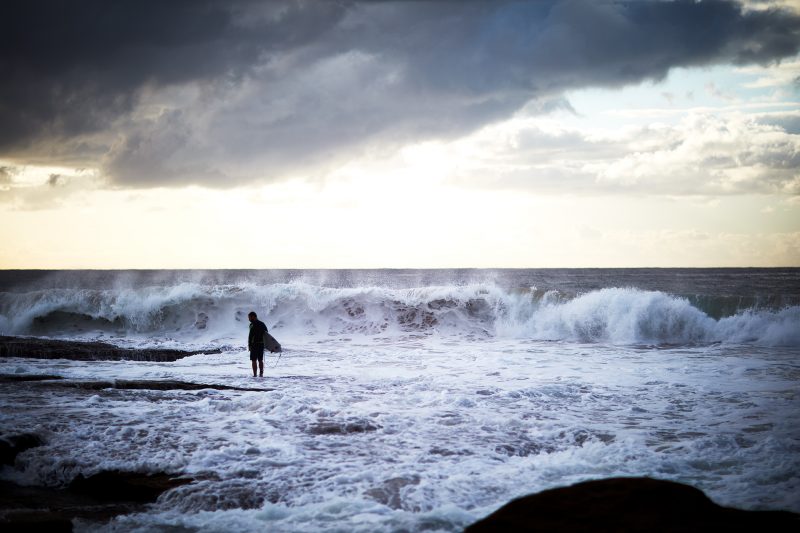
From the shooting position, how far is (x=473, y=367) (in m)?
15.5

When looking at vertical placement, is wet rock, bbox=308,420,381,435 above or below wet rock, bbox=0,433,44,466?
below

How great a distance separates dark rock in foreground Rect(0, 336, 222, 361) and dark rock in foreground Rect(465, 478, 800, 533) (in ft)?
48.8

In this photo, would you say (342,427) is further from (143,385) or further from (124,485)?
(143,385)

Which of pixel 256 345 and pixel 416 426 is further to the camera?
pixel 256 345

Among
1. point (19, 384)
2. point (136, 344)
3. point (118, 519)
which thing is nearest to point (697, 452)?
point (118, 519)

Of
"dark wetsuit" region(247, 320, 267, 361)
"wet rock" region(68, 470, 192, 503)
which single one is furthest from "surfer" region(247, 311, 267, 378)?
"wet rock" region(68, 470, 192, 503)

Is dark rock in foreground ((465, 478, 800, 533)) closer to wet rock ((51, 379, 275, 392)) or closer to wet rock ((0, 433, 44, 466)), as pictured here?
wet rock ((0, 433, 44, 466))

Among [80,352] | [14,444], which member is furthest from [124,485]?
[80,352]

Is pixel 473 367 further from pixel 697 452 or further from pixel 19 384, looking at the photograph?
pixel 19 384

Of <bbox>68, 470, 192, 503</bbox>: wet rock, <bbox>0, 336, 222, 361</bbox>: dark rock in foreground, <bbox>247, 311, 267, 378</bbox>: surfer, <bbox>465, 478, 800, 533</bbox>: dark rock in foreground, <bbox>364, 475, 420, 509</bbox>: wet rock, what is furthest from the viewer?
<bbox>0, 336, 222, 361</bbox>: dark rock in foreground

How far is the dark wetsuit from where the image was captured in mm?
13703

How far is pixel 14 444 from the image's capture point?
7270mm

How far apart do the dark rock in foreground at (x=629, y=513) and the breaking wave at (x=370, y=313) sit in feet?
59.7

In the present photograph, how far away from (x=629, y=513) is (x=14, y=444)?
7491mm
